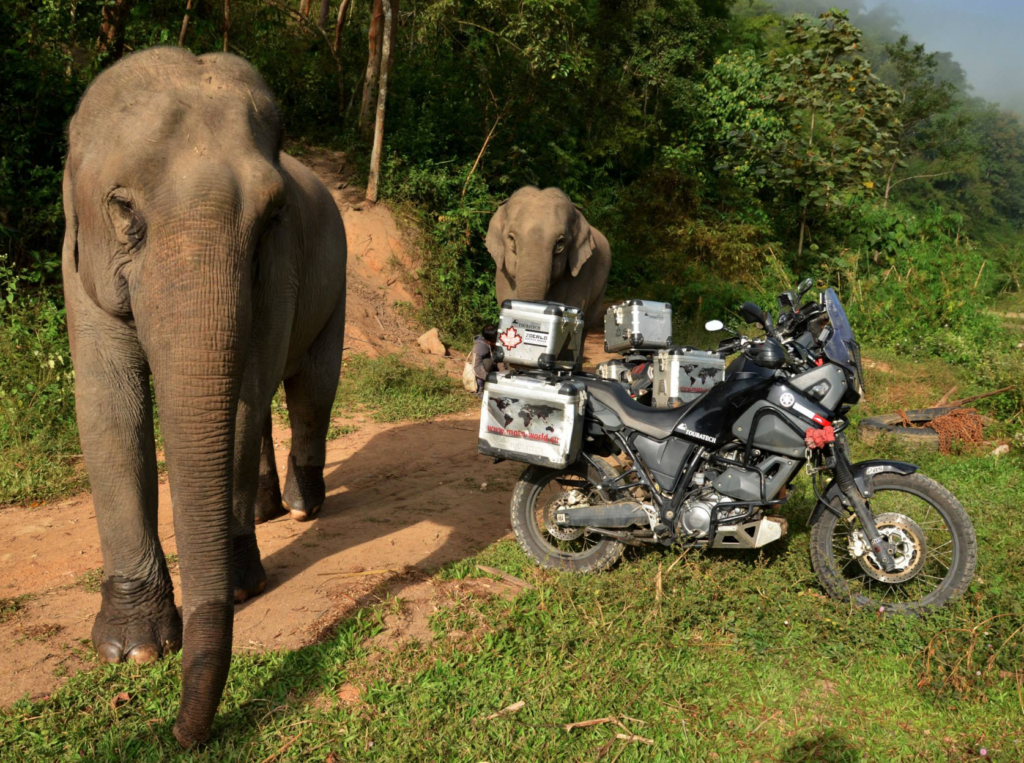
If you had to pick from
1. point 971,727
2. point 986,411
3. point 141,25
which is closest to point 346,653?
point 971,727

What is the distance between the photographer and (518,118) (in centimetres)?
1588

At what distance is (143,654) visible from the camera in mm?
3727

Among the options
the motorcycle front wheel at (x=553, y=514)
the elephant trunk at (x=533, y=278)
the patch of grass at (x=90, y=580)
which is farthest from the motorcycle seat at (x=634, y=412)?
the elephant trunk at (x=533, y=278)

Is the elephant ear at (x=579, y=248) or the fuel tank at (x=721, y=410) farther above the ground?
the elephant ear at (x=579, y=248)

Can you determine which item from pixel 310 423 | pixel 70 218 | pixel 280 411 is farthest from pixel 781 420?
pixel 280 411

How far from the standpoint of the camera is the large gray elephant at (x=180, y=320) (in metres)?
2.91

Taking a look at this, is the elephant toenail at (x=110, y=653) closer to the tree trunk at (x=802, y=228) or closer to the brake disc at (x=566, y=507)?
the brake disc at (x=566, y=507)

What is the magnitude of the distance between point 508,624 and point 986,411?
675 cm

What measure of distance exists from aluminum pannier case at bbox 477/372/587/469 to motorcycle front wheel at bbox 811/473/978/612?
4.53ft

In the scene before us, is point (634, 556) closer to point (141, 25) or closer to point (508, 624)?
point (508, 624)

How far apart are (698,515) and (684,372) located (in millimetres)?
1514

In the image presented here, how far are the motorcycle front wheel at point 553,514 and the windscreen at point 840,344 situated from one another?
134cm

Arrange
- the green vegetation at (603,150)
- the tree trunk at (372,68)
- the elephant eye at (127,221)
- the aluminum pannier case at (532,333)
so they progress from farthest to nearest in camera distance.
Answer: the tree trunk at (372,68), the green vegetation at (603,150), the aluminum pannier case at (532,333), the elephant eye at (127,221)

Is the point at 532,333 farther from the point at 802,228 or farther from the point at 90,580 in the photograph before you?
the point at 802,228
